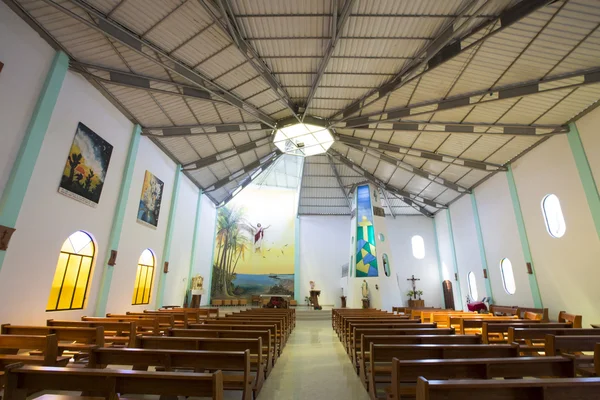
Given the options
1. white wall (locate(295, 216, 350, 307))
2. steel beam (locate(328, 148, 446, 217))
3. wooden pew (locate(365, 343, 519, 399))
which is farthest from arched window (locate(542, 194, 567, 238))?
white wall (locate(295, 216, 350, 307))

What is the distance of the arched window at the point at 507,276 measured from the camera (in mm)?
11547

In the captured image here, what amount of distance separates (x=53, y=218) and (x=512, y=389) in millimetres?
8272

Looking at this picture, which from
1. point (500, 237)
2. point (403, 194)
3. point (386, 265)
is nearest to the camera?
point (500, 237)

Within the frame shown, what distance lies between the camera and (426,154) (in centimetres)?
1175

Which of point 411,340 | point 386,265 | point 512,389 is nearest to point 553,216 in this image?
point 386,265

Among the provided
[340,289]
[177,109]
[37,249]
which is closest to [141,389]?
[37,249]

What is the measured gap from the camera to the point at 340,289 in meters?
18.8

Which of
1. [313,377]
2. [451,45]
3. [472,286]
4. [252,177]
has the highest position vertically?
[252,177]

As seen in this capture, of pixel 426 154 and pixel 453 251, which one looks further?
pixel 453 251

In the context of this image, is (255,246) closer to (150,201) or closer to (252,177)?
(252,177)

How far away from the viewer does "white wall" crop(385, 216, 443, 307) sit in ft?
59.2

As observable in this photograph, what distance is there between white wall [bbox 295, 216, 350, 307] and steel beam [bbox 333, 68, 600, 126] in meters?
11.1

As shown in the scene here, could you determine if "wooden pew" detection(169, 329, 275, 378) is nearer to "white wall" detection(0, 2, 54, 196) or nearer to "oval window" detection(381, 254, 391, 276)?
"white wall" detection(0, 2, 54, 196)

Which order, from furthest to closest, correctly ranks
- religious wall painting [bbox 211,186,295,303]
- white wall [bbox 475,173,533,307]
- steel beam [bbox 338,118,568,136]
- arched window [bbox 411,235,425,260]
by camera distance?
arched window [bbox 411,235,425,260] → religious wall painting [bbox 211,186,295,303] → white wall [bbox 475,173,533,307] → steel beam [bbox 338,118,568,136]
